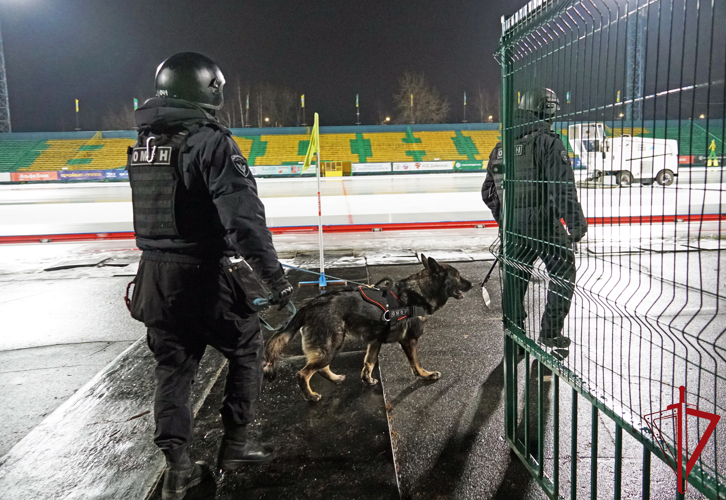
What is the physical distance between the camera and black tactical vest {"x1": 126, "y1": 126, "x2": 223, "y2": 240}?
6.87 feet

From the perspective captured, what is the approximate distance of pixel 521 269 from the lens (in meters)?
2.51

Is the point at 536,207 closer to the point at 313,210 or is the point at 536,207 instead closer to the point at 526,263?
the point at 526,263

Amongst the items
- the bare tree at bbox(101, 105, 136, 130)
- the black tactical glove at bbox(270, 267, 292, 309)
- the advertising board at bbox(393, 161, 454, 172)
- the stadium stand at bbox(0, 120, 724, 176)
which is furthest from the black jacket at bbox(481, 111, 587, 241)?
the bare tree at bbox(101, 105, 136, 130)

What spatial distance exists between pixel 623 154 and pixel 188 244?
1820 mm

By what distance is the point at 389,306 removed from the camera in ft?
10.3

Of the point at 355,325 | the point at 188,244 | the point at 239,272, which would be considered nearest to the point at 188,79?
the point at 188,244

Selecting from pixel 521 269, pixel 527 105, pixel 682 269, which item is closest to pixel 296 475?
pixel 521 269

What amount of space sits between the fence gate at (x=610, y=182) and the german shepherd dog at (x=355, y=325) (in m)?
0.68

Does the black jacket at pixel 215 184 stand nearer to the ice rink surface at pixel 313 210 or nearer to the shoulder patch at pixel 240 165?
the shoulder patch at pixel 240 165

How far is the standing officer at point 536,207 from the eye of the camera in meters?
2.27

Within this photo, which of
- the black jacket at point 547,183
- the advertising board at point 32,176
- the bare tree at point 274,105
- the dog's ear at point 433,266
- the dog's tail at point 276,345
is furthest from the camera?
the bare tree at point 274,105

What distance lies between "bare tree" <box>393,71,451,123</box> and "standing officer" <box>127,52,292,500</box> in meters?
56.4

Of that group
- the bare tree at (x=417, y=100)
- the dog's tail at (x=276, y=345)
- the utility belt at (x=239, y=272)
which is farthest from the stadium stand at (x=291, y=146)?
the utility belt at (x=239, y=272)

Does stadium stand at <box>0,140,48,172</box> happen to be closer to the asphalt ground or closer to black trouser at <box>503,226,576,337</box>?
the asphalt ground
